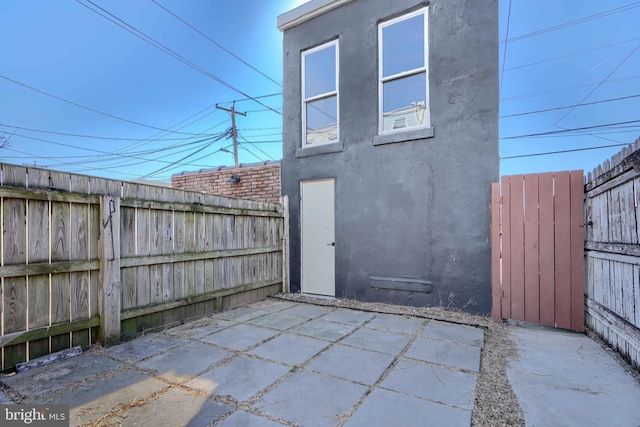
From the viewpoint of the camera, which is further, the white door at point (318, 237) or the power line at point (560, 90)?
the power line at point (560, 90)

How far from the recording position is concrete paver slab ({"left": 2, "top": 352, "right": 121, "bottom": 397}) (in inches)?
85.8

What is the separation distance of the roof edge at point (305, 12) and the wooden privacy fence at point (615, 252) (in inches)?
187

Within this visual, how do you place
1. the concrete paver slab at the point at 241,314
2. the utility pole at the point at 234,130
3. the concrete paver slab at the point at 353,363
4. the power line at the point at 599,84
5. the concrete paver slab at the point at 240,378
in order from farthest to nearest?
the utility pole at the point at 234,130 < the power line at the point at 599,84 < the concrete paver slab at the point at 241,314 < the concrete paver slab at the point at 353,363 < the concrete paver slab at the point at 240,378

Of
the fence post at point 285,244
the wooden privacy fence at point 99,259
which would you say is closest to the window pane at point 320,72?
the fence post at point 285,244

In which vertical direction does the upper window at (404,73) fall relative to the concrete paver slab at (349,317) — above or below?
above

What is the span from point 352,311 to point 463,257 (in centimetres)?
182

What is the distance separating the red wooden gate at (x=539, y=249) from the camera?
3.54 m

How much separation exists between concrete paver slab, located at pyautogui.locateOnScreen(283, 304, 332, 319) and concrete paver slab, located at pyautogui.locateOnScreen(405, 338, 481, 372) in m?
1.56

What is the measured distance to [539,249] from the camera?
373cm

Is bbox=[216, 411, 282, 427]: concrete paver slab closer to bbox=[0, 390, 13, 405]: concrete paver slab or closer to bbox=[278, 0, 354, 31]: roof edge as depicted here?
bbox=[0, 390, 13, 405]: concrete paver slab

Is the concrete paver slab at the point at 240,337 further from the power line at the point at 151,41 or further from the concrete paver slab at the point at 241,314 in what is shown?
the power line at the point at 151,41

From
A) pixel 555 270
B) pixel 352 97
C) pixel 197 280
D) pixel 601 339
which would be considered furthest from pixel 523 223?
pixel 197 280

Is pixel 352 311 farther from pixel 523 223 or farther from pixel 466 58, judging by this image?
pixel 466 58

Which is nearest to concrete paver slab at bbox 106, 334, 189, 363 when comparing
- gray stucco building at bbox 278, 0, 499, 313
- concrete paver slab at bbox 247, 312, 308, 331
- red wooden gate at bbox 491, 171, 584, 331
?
concrete paver slab at bbox 247, 312, 308, 331
